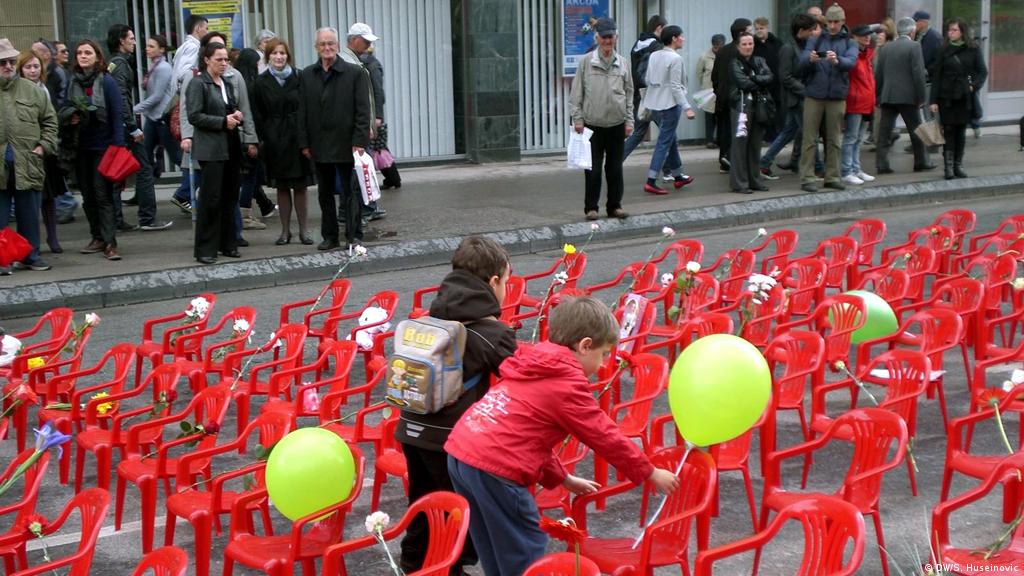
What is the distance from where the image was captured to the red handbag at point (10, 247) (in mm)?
10453

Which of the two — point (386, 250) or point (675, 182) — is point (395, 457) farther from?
point (675, 182)

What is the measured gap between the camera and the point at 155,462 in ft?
19.8

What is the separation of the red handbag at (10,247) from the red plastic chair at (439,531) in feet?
22.3

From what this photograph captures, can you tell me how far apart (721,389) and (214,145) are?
783 cm

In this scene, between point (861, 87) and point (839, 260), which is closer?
point (839, 260)

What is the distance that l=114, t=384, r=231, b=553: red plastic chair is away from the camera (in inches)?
224

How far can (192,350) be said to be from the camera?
815cm

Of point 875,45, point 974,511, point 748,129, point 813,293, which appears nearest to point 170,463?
point 974,511

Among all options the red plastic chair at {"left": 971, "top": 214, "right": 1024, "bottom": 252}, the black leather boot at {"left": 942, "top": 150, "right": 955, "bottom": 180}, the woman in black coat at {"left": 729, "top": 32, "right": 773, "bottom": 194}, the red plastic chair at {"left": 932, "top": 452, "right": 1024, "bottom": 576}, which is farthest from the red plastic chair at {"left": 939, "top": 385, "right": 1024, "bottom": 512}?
the black leather boot at {"left": 942, "top": 150, "right": 955, "bottom": 180}

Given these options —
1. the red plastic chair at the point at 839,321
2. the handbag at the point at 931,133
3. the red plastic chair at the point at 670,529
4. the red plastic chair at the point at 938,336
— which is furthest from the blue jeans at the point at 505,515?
the handbag at the point at 931,133

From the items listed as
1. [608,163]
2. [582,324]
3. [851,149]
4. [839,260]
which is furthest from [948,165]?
[582,324]

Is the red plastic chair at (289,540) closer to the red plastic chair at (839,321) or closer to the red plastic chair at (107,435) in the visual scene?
the red plastic chair at (107,435)

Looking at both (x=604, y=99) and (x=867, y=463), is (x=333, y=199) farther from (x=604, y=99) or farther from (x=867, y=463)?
(x=867, y=463)

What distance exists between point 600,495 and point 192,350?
3964 mm
